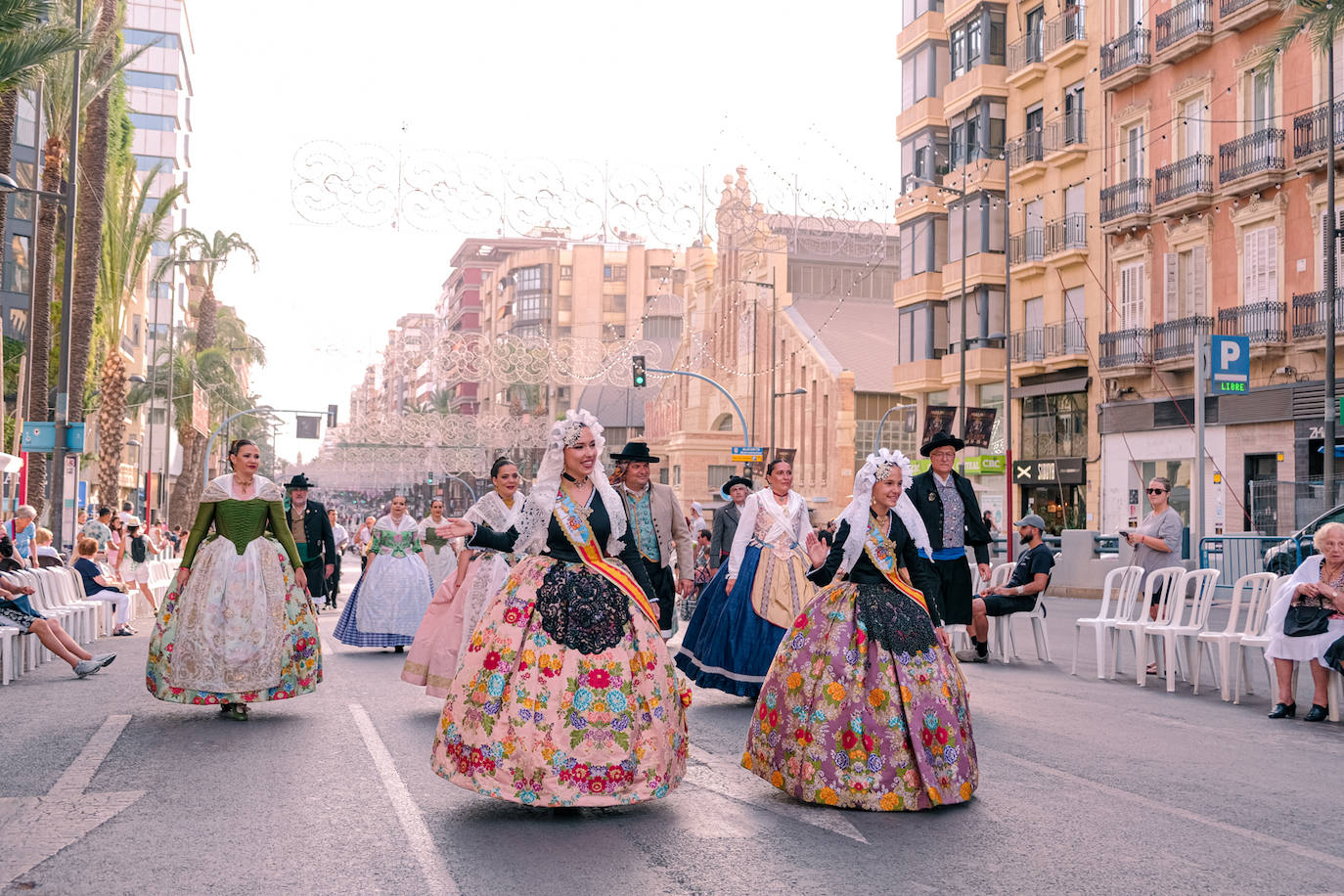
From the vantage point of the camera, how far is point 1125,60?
123 ft

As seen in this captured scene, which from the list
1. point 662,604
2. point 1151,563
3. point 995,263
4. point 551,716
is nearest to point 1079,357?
point 995,263

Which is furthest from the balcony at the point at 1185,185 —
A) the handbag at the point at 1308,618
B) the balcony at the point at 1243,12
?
the handbag at the point at 1308,618

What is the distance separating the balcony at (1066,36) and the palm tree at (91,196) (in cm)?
2499

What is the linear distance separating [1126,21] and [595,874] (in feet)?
121

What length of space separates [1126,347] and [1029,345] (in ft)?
17.9

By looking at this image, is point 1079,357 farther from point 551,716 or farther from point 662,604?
point 551,716

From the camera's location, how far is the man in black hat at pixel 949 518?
1178 cm

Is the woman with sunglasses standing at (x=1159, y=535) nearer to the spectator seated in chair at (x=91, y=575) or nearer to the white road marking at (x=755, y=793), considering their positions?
the white road marking at (x=755, y=793)

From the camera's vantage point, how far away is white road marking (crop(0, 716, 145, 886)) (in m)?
6.11

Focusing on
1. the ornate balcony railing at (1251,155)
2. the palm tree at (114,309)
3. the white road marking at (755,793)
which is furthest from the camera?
the palm tree at (114,309)

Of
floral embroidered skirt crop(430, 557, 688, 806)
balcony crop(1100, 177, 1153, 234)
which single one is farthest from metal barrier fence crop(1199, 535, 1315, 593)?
floral embroidered skirt crop(430, 557, 688, 806)

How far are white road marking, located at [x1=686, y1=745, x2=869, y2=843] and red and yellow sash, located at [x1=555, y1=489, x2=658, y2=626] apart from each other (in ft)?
3.59

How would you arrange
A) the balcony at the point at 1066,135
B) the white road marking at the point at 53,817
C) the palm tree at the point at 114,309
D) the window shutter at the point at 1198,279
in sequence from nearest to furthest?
the white road marking at the point at 53,817 < the window shutter at the point at 1198,279 < the palm tree at the point at 114,309 < the balcony at the point at 1066,135

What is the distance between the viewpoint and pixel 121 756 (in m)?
8.70
